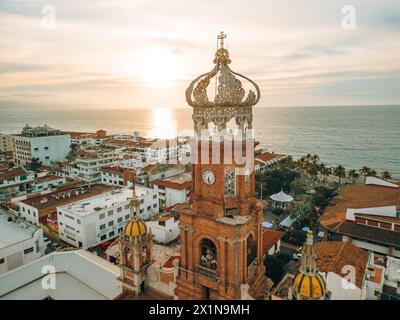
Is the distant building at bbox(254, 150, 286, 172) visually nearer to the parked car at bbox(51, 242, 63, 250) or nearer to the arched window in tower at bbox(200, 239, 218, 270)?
the parked car at bbox(51, 242, 63, 250)

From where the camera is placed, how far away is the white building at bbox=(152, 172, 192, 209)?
53.7 m

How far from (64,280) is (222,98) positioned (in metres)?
18.7

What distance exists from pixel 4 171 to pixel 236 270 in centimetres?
6191

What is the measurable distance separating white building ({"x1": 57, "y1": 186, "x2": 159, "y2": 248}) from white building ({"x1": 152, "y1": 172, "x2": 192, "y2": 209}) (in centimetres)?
1045

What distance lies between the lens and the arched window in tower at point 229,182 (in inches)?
524

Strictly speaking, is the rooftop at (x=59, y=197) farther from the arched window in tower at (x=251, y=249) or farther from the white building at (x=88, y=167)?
the arched window in tower at (x=251, y=249)

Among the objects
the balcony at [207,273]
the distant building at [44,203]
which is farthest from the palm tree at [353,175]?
the balcony at [207,273]

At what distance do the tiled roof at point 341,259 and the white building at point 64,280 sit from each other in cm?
1596

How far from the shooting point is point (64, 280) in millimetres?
22859

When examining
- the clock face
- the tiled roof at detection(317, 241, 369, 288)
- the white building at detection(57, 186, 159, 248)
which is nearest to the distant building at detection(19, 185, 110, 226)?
the white building at detection(57, 186, 159, 248)
